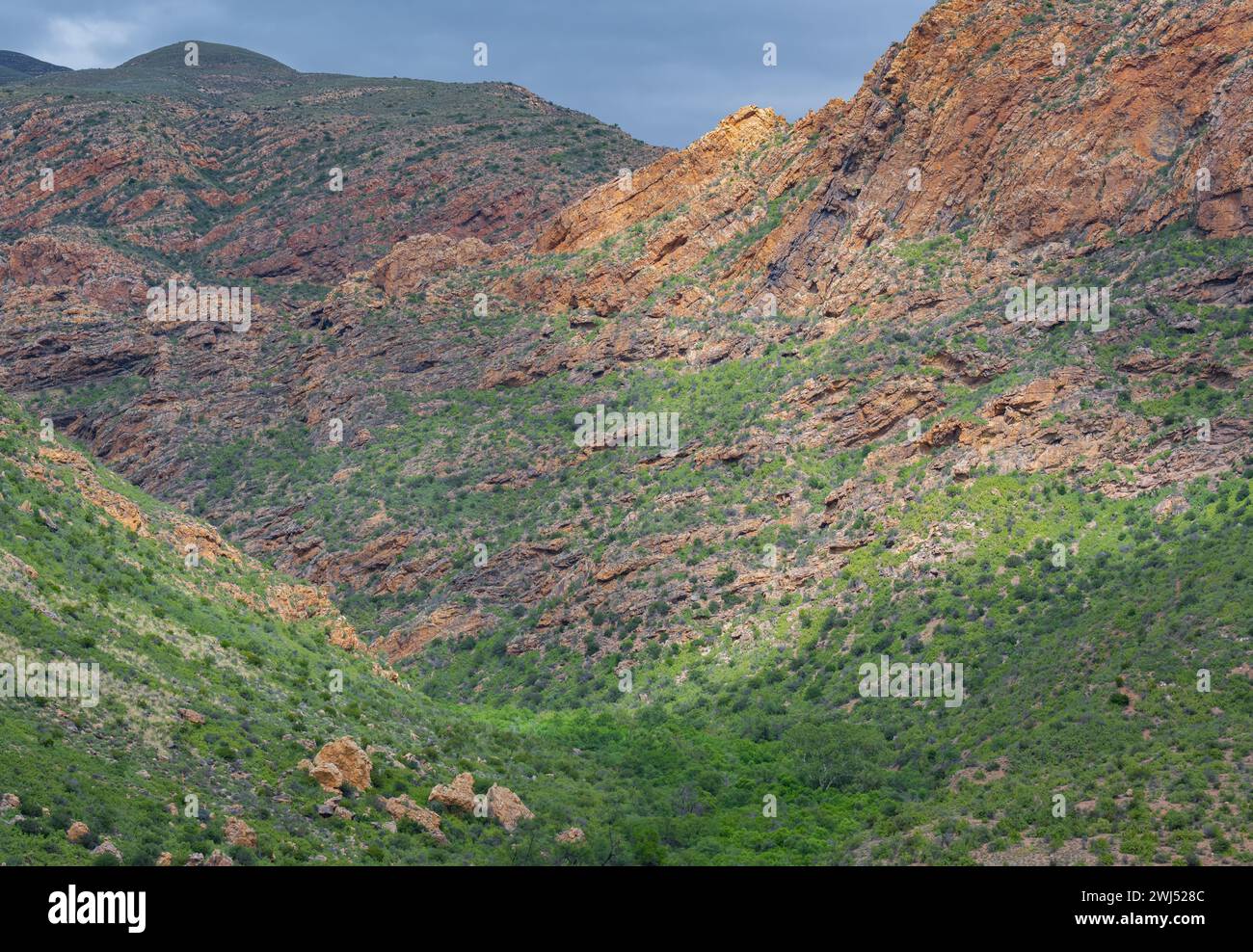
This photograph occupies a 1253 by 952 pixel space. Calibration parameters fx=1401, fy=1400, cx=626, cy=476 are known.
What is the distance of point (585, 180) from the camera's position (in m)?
117

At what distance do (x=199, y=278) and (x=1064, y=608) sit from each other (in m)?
76.2

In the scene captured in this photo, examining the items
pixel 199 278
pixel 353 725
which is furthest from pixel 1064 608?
pixel 199 278

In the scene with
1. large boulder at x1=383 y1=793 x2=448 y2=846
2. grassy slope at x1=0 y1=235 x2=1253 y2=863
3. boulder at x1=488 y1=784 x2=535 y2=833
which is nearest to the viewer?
grassy slope at x1=0 y1=235 x2=1253 y2=863

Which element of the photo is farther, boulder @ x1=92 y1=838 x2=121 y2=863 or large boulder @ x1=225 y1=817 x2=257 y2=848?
large boulder @ x1=225 y1=817 x2=257 y2=848

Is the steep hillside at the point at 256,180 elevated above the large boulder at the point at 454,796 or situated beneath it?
elevated above

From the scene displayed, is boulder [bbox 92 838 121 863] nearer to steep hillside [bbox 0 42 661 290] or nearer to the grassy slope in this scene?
the grassy slope

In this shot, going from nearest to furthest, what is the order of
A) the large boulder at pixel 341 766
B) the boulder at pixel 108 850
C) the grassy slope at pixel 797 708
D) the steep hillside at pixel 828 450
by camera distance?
the boulder at pixel 108 850, the grassy slope at pixel 797 708, the large boulder at pixel 341 766, the steep hillside at pixel 828 450

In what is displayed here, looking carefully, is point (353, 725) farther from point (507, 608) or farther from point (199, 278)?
point (199, 278)

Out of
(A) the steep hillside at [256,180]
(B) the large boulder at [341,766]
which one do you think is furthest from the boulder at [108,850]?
(A) the steep hillside at [256,180]

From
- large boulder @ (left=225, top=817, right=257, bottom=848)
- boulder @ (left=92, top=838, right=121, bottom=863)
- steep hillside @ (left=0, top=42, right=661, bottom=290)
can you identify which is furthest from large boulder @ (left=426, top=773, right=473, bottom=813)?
steep hillside @ (left=0, top=42, right=661, bottom=290)

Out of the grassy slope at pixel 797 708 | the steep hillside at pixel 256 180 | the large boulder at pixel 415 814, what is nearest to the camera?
the grassy slope at pixel 797 708

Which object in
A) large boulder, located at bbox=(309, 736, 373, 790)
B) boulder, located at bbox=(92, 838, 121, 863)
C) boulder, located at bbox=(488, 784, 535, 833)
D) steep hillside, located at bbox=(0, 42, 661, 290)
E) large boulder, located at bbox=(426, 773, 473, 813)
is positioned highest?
steep hillside, located at bbox=(0, 42, 661, 290)

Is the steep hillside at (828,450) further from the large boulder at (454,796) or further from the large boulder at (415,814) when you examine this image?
the large boulder at (415,814)
